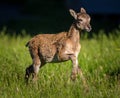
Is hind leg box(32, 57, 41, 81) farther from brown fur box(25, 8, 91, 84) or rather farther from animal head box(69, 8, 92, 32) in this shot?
animal head box(69, 8, 92, 32)

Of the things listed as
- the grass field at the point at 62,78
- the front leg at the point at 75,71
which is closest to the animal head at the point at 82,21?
the front leg at the point at 75,71

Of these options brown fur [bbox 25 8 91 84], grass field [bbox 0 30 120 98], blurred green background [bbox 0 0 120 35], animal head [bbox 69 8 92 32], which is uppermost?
blurred green background [bbox 0 0 120 35]

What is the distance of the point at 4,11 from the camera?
25.0 metres

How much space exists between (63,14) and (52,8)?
1.54m

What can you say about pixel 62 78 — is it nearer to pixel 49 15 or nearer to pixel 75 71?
pixel 75 71

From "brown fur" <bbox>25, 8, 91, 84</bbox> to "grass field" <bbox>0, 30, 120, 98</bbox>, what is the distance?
236mm

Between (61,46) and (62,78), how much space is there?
467mm

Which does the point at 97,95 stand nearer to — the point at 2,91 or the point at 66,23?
the point at 2,91

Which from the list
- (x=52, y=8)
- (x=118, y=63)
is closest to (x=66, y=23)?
(x=52, y=8)

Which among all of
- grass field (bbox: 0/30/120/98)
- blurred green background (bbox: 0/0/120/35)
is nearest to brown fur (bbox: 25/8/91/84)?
grass field (bbox: 0/30/120/98)

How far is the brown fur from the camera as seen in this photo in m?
8.70

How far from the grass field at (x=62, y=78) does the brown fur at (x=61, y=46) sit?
0.77 feet

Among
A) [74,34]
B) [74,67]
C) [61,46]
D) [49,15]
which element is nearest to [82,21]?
[74,34]

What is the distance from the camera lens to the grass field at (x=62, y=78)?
837 centimetres
